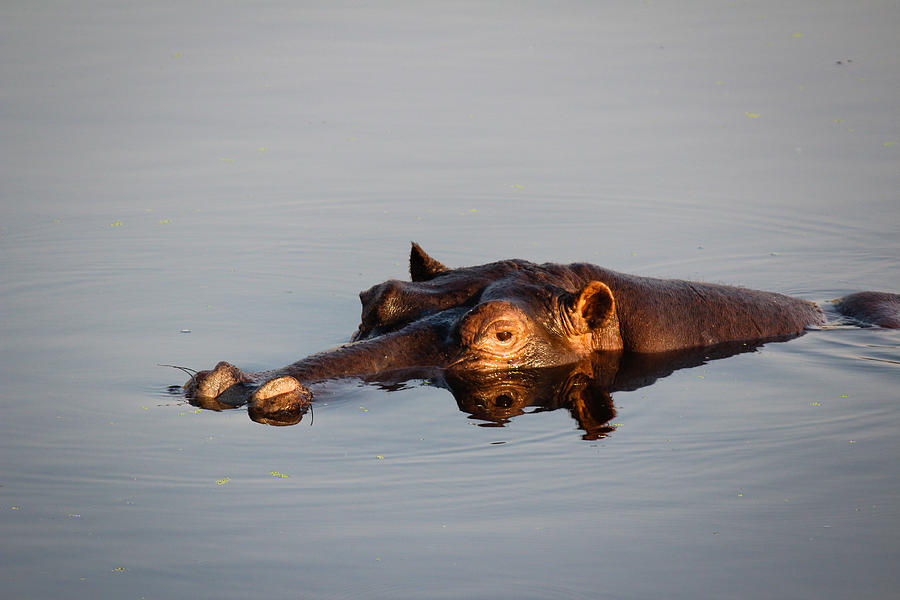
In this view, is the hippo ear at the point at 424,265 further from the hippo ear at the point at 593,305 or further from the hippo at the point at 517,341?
the hippo ear at the point at 593,305

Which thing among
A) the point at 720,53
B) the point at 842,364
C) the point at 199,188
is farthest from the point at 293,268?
the point at 720,53

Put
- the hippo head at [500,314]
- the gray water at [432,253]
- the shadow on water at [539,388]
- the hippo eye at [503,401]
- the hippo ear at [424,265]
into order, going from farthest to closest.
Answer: the hippo ear at [424,265]
the hippo head at [500,314]
the hippo eye at [503,401]
the shadow on water at [539,388]
the gray water at [432,253]

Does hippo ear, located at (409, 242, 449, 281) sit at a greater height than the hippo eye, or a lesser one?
greater

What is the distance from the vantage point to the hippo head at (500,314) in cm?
1061

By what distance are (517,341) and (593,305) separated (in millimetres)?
742

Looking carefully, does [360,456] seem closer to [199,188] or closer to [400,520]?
[400,520]

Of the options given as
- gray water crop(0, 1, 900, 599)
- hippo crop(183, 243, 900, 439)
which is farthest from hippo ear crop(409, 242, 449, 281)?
gray water crop(0, 1, 900, 599)

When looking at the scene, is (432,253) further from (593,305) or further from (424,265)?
(593,305)

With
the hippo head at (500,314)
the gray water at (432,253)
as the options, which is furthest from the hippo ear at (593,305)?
the gray water at (432,253)

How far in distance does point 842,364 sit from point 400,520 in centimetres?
542

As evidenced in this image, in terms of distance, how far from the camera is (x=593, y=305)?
11.0 meters

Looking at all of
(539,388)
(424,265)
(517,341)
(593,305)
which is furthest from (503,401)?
(424,265)

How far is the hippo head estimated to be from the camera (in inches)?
418

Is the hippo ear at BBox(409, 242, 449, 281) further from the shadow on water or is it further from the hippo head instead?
the shadow on water
